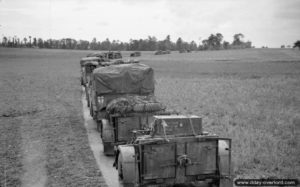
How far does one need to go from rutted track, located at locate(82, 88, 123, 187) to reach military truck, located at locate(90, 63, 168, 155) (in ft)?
1.34

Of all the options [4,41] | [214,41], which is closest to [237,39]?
[214,41]

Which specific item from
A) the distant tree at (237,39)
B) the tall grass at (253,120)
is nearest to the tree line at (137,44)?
the distant tree at (237,39)

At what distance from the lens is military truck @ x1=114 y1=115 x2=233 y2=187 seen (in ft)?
26.7

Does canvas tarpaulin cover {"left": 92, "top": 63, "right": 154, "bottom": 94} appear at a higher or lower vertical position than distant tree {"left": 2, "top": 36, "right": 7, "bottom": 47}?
lower

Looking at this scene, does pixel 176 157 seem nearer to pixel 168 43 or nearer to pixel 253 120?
pixel 253 120

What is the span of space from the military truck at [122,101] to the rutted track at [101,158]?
407 millimetres

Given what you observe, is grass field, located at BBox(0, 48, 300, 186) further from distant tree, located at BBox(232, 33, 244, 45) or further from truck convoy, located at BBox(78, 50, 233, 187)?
distant tree, located at BBox(232, 33, 244, 45)

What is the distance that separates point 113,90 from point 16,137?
450 cm

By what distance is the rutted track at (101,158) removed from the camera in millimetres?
10211

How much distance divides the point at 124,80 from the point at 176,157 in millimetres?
7871

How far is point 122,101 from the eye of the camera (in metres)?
12.5

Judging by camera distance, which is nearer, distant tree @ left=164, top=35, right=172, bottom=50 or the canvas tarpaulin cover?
the canvas tarpaulin cover

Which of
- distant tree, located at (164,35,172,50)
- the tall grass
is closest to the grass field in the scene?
the tall grass

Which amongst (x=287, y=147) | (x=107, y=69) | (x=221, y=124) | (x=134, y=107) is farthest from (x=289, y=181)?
(x=107, y=69)
